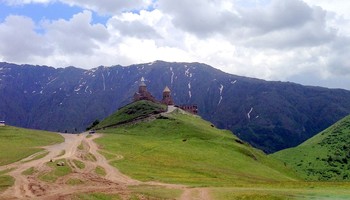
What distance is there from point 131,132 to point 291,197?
406ft

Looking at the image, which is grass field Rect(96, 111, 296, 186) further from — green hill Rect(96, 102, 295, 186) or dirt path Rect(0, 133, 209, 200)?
dirt path Rect(0, 133, 209, 200)

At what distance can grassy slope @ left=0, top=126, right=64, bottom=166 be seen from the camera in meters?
88.9

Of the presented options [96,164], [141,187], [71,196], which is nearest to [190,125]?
[96,164]

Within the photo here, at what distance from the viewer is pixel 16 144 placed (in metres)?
115

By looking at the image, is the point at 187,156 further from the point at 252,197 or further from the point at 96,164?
the point at 252,197

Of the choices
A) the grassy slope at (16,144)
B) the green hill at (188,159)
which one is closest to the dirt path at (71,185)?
the grassy slope at (16,144)

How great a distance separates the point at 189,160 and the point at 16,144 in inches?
1882

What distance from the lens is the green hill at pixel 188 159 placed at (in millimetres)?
83725

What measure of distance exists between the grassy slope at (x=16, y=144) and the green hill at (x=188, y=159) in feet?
60.3

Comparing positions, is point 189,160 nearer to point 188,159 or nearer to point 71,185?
point 188,159

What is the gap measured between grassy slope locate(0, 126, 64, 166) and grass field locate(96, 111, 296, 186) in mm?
19477

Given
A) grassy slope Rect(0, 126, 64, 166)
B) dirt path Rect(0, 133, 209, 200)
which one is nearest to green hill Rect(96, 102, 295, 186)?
dirt path Rect(0, 133, 209, 200)

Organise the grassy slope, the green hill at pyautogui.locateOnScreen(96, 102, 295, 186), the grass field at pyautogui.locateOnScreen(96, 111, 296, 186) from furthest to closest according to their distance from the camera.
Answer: the grassy slope → the green hill at pyautogui.locateOnScreen(96, 102, 295, 186) → the grass field at pyautogui.locateOnScreen(96, 111, 296, 186)

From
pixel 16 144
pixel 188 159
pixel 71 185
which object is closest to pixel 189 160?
pixel 188 159
